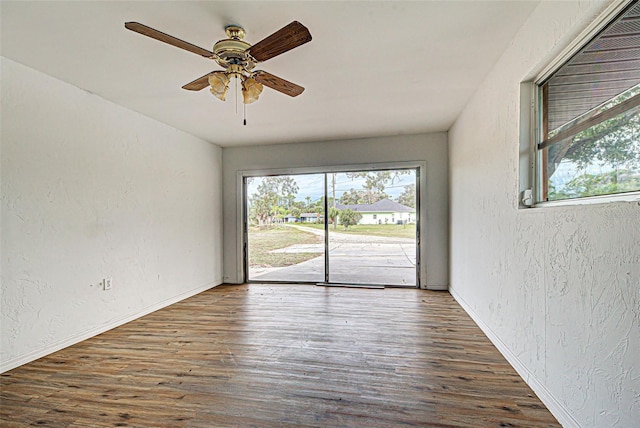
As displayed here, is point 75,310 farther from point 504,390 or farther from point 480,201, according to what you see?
point 480,201

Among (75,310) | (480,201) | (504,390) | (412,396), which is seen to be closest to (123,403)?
(75,310)

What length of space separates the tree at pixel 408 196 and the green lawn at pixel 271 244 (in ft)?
5.96

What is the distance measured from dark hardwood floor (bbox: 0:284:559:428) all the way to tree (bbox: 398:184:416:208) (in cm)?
184

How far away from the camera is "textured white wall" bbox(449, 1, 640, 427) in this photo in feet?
3.88

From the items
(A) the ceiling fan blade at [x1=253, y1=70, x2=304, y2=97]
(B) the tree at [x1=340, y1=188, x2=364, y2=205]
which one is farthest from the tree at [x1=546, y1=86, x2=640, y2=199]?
(B) the tree at [x1=340, y1=188, x2=364, y2=205]

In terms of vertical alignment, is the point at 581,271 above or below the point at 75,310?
above

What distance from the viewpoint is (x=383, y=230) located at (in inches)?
187

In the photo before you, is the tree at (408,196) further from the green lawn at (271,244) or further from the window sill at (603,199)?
the window sill at (603,199)

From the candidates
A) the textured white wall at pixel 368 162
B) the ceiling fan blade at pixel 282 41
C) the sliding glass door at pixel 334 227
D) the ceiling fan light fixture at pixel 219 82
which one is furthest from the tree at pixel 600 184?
the sliding glass door at pixel 334 227

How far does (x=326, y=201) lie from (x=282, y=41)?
3379 millimetres

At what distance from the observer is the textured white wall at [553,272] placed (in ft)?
3.88

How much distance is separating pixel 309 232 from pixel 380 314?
2.05 meters

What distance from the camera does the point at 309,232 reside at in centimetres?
502

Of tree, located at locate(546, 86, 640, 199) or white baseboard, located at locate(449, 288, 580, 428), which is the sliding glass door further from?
Result: tree, located at locate(546, 86, 640, 199)
